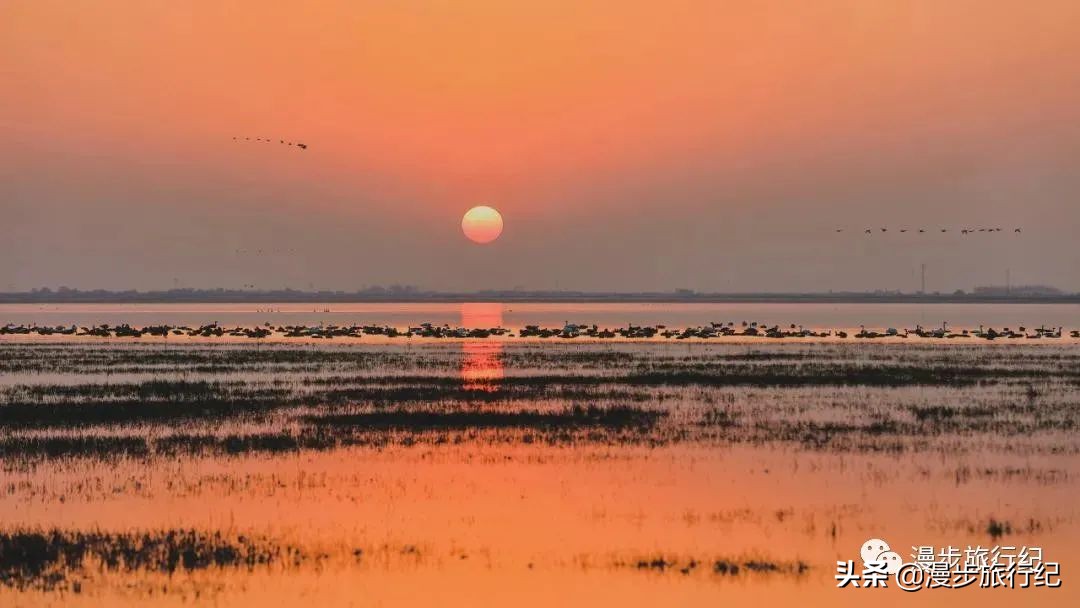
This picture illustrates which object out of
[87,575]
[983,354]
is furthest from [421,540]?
[983,354]

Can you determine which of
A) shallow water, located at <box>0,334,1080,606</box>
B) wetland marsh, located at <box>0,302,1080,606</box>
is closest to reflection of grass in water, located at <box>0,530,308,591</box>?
wetland marsh, located at <box>0,302,1080,606</box>

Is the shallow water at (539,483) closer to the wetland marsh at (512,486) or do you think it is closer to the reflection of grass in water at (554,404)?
the wetland marsh at (512,486)

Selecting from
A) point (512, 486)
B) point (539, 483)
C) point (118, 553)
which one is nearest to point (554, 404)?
point (539, 483)

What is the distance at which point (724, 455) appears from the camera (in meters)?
25.7

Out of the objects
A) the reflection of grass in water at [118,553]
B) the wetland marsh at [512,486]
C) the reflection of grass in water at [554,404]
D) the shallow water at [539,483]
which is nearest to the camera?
the shallow water at [539,483]

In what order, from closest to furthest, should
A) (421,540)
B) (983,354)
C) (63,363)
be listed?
1. (421,540)
2. (63,363)
3. (983,354)

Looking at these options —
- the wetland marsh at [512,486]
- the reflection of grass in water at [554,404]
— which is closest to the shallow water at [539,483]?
the wetland marsh at [512,486]

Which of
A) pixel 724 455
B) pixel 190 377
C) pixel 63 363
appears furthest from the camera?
pixel 63 363

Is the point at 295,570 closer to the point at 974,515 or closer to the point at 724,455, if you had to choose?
the point at 974,515

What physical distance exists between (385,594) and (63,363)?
1828 inches

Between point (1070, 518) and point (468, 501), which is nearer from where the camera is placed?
point (1070, 518)

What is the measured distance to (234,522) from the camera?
1895 centimetres

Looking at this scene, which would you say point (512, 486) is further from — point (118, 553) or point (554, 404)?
point (554, 404)

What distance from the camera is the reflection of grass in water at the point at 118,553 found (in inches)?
625
